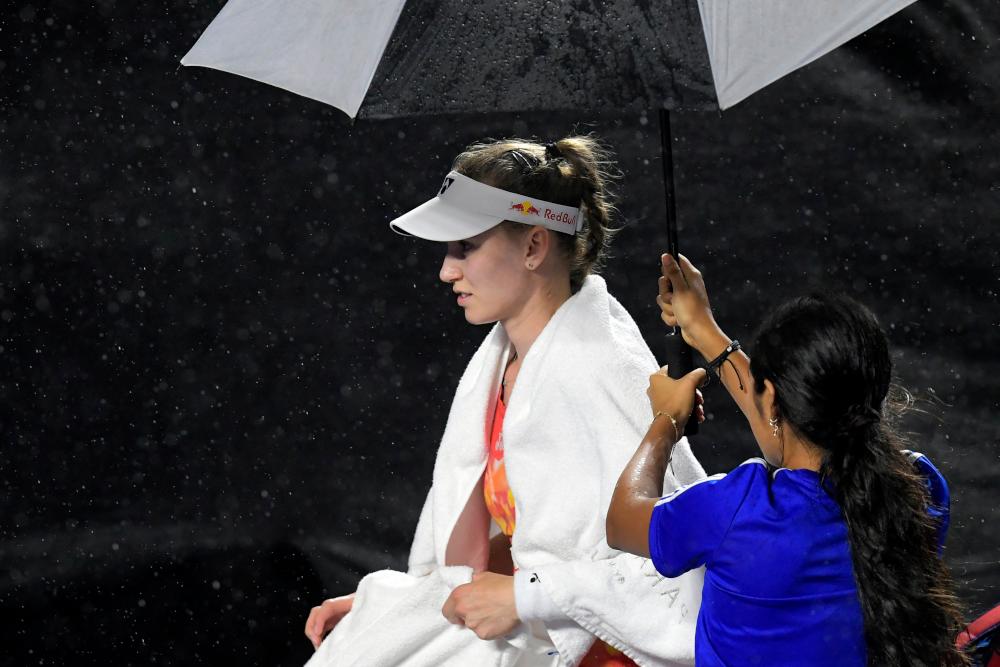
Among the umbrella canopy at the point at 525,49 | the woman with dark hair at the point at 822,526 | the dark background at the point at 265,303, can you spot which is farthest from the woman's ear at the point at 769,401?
the dark background at the point at 265,303

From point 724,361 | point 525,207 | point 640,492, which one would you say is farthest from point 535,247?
point 640,492

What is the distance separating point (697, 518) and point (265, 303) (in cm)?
230

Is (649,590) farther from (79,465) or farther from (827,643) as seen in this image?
(79,465)

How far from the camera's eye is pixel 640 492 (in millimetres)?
1767

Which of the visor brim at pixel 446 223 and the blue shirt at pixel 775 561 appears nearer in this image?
the blue shirt at pixel 775 561

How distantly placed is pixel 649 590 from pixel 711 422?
1.79m

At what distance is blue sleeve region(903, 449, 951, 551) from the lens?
5.73 feet

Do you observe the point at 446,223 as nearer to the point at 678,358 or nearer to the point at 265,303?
the point at 678,358

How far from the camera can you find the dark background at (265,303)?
359 centimetres

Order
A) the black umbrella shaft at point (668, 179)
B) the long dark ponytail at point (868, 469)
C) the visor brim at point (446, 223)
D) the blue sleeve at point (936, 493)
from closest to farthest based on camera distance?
1. the long dark ponytail at point (868, 469)
2. the blue sleeve at point (936, 493)
3. the black umbrella shaft at point (668, 179)
4. the visor brim at point (446, 223)

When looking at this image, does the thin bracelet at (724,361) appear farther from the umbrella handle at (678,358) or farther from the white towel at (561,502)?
the white towel at (561,502)

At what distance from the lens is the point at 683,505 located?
1.71m

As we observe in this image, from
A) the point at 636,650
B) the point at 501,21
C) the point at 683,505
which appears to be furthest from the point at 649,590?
the point at 501,21

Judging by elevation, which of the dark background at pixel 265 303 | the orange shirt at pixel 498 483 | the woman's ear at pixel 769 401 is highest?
the woman's ear at pixel 769 401
